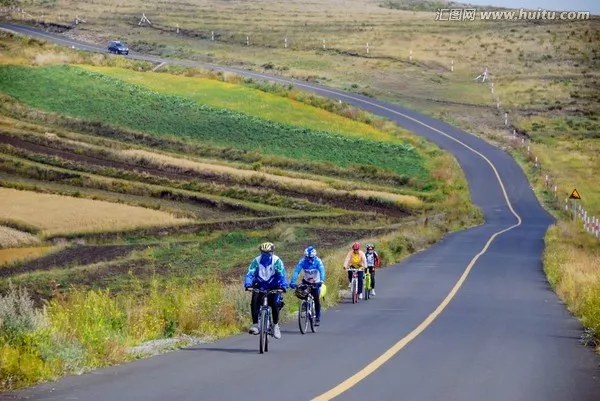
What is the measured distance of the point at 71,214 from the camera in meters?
49.6

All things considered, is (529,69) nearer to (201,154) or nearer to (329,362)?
(201,154)

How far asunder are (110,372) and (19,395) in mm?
2312

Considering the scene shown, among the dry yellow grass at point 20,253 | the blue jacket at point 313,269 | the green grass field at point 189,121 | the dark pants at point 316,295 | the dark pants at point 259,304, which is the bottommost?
the dry yellow grass at point 20,253

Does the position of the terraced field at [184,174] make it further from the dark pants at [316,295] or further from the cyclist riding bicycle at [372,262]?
the dark pants at [316,295]

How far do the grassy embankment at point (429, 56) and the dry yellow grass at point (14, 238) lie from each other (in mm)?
35882

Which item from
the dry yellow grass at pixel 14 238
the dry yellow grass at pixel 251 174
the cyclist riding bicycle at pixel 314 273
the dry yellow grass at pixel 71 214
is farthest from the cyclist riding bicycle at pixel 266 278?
the dry yellow grass at pixel 251 174

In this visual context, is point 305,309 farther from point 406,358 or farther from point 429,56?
point 429,56

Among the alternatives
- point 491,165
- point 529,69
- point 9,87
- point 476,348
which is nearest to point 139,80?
point 9,87

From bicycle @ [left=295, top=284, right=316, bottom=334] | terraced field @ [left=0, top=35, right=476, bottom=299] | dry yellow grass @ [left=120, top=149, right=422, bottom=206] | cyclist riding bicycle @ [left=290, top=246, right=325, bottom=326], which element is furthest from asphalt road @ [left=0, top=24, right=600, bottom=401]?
dry yellow grass @ [left=120, top=149, right=422, bottom=206]

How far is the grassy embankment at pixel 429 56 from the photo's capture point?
318 feet

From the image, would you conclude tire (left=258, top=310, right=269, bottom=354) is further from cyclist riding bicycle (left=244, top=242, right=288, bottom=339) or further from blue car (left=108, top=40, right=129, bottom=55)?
blue car (left=108, top=40, right=129, bottom=55)

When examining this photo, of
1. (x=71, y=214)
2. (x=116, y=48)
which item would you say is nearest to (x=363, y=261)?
(x=71, y=214)

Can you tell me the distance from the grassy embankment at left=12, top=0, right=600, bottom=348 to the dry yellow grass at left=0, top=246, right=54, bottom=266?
3693 cm

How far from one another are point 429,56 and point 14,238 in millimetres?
88849
